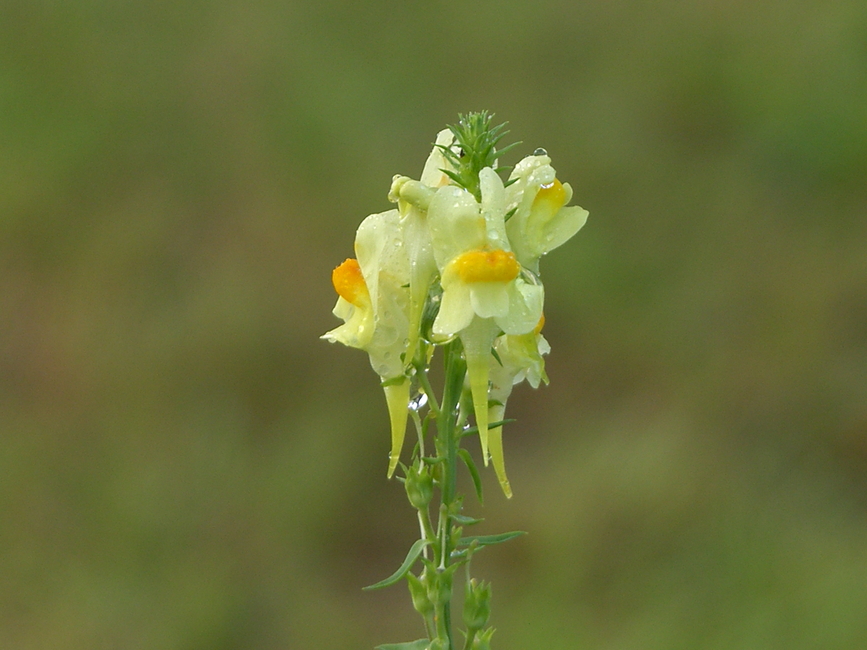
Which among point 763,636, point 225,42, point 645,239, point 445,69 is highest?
point 225,42

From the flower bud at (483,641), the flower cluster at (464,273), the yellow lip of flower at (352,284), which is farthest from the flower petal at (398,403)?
the flower bud at (483,641)

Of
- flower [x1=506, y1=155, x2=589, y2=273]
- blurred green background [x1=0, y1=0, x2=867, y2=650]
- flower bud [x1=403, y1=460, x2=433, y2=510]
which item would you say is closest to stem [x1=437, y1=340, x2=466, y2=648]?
flower bud [x1=403, y1=460, x2=433, y2=510]

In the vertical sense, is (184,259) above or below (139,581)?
above

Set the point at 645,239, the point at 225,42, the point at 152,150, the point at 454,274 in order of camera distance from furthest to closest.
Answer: the point at 225,42 → the point at 152,150 → the point at 645,239 → the point at 454,274

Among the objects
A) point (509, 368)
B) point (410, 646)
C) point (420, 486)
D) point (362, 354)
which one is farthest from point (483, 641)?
point (362, 354)

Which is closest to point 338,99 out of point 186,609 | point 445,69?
point 445,69

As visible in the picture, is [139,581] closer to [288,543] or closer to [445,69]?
[288,543]

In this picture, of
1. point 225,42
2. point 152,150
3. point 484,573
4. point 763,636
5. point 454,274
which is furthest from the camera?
point 225,42

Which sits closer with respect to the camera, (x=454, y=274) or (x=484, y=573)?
(x=454, y=274)

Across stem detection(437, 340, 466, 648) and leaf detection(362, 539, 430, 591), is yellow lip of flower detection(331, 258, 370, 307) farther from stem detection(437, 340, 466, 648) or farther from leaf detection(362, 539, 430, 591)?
leaf detection(362, 539, 430, 591)
